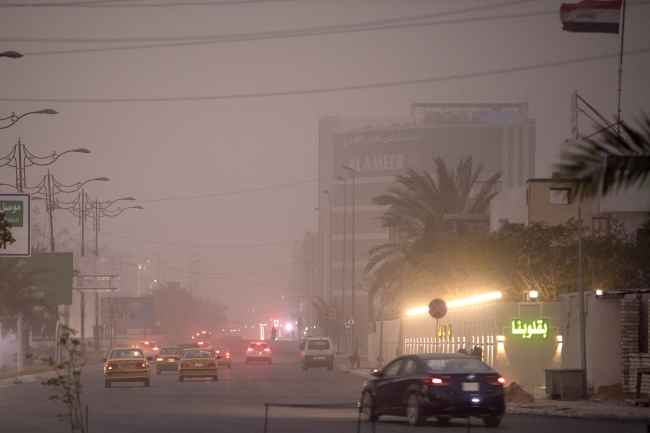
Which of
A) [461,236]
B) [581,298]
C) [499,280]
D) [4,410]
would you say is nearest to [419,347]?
[461,236]

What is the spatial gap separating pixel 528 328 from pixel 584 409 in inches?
450

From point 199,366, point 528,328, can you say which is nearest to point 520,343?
point 528,328

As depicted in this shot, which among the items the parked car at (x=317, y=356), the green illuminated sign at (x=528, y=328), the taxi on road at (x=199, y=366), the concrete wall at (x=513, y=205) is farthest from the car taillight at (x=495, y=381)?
the parked car at (x=317, y=356)

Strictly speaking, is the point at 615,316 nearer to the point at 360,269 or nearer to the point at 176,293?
the point at 360,269

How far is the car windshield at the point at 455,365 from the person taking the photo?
20192 millimetres

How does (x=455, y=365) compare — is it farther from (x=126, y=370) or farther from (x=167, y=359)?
(x=167, y=359)

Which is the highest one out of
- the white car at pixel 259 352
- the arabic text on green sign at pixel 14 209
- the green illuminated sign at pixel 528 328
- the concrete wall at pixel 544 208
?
the concrete wall at pixel 544 208

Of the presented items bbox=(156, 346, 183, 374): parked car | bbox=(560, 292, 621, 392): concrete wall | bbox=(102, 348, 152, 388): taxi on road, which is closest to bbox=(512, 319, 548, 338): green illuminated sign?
bbox=(560, 292, 621, 392): concrete wall

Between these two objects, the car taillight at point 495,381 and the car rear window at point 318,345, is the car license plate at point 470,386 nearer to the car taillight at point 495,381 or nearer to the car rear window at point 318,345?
the car taillight at point 495,381

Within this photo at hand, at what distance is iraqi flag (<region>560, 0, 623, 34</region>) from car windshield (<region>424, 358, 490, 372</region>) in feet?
23.1

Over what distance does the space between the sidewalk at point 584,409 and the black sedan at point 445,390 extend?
10.6 ft

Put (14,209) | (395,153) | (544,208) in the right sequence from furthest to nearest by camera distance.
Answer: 1. (395,153)
2. (544,208)
3. (14,209)

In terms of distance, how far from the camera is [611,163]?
734 cm

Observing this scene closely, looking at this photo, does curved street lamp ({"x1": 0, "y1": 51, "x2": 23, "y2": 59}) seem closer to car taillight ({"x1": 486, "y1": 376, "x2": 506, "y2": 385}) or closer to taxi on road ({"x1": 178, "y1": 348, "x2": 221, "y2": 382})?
car taillight ({"x1": 486, "y1": 376, "x2": 506, "y2": 385})
